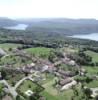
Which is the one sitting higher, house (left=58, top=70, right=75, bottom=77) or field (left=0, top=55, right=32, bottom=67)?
field (left=0, top=55, right=32, bottom=67)

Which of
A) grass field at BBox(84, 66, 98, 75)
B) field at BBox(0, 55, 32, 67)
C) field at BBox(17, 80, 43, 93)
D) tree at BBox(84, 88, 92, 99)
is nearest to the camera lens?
tree at BBox(84, 88, 92, 99)

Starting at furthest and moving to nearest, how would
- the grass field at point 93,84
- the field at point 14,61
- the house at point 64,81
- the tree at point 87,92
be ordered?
1. the field at point 14,61
2. the house at point 64,81
3. the grass field at point 93,84
4. the tree at point 87,92

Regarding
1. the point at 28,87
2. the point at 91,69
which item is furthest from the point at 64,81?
the point at 91,69

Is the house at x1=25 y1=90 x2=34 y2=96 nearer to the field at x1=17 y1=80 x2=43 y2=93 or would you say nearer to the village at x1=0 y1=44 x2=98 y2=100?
the village at x1=0 y1=44 x2=98 y2=100

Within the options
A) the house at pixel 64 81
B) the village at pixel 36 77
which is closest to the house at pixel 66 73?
the village at pixel 36 77

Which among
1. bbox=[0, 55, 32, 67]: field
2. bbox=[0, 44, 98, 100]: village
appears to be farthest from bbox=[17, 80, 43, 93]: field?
bbox=[0, 55, 32, 67]: field

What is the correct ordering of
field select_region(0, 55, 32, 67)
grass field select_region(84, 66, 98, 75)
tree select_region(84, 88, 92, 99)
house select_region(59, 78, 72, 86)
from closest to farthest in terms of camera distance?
tree select_region(84, 88, 92, 99)
house select_region(59, 78, 72, 86)
field select_region(0, 55, 32, 67)
grass field select_region(84, 66, 98, 75)

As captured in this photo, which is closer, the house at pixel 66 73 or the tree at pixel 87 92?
the tree at pixel 87 92

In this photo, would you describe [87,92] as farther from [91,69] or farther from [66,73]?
[91,69]

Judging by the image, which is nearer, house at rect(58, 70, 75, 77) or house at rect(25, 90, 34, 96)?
house at rect(25, 90, 34, 96)

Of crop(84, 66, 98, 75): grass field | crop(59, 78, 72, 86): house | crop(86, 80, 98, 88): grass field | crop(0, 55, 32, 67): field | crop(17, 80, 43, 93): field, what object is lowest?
crop(84, 66, 98, 75): grass field

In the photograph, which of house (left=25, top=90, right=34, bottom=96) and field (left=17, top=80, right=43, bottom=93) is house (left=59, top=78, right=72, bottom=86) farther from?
house (left=25, top=90, right=34, bottom=96)

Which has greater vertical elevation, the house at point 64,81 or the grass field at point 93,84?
the house at point 64,81

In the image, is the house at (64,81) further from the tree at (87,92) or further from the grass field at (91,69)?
the grass field at (91,69)
